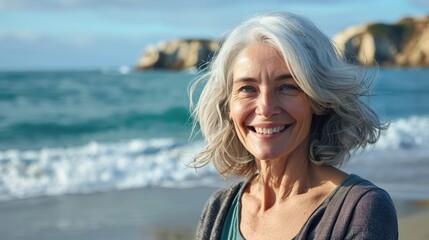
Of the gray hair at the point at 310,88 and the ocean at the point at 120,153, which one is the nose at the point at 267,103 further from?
the ocean at the point at 120,153

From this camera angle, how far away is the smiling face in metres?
2.68

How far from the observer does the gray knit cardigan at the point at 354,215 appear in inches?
98.3

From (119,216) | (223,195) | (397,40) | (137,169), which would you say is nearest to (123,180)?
(137,169)

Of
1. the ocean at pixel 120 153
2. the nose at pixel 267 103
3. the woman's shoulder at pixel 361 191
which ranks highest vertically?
the nose at pixel 267 103

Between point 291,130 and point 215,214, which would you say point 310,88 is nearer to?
point 291,130

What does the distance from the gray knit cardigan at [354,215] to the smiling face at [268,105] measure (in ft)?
0.84

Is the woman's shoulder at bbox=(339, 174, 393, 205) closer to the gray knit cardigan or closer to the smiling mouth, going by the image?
the gray knit cardigan

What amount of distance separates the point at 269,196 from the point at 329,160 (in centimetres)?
29

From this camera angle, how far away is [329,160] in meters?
2.84

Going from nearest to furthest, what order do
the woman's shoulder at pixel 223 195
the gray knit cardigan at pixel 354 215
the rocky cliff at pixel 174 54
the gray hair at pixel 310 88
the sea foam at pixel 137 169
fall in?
1. the gray knit cardigan at pixel 354 215
2. the gray hair at pixel 310 88
3. the woman's shoulder at pixel 223 195
4. the sea foam at pixel 137 169
5. the rocky cliff at pixel 174 54

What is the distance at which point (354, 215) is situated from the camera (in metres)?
2.52

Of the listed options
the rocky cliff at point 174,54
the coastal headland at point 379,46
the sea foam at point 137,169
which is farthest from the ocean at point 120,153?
the rocky cliff at point 174,54

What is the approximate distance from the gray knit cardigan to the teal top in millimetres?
305

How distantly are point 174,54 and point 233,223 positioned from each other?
124177mm
